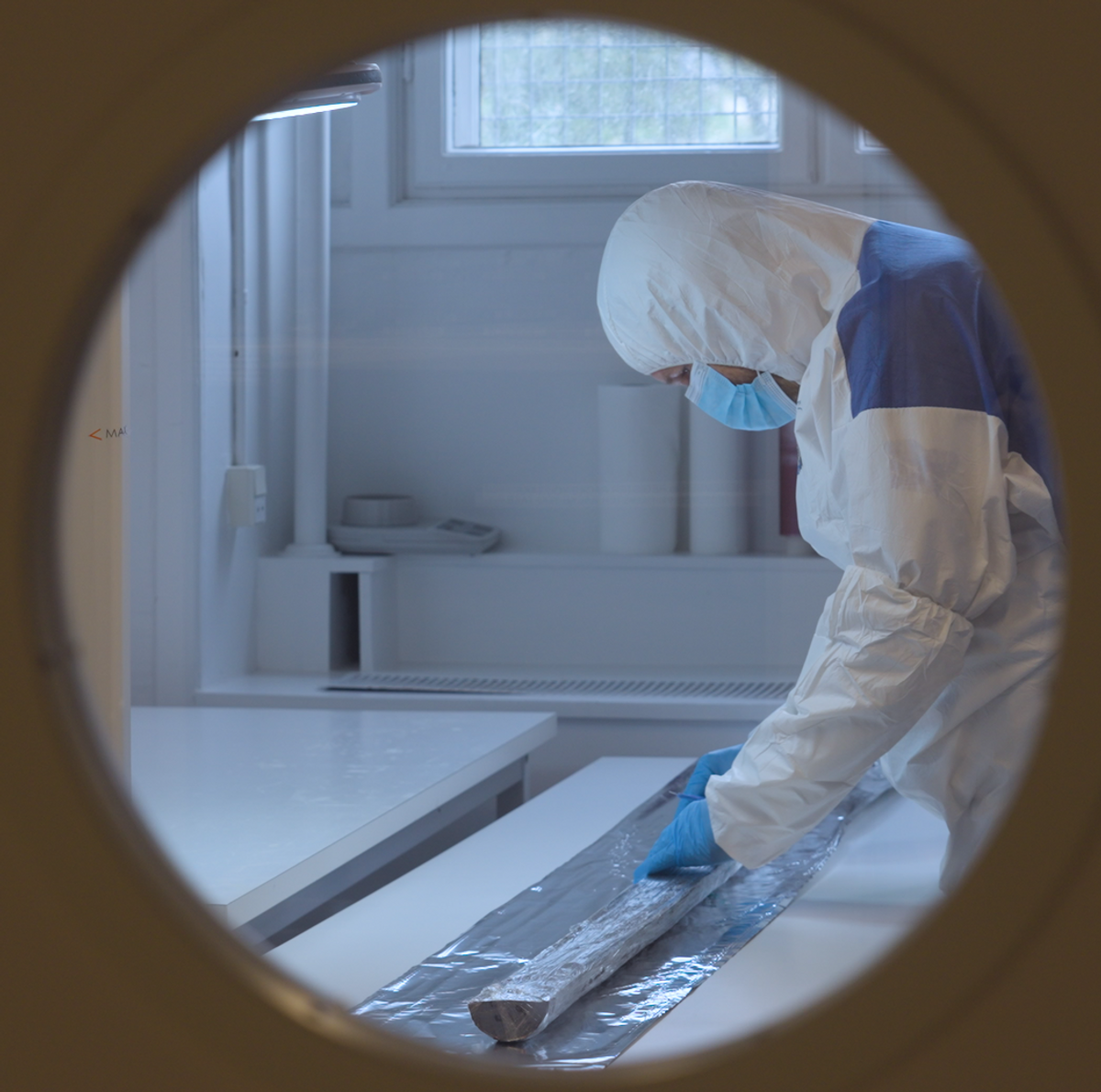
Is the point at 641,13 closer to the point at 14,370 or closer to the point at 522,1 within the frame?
the point at 522,1

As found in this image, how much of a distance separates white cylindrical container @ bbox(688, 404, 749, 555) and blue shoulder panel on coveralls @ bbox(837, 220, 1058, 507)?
108 cm

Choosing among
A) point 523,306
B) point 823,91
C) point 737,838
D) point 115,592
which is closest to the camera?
point 823,91

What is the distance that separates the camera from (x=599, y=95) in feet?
7.29

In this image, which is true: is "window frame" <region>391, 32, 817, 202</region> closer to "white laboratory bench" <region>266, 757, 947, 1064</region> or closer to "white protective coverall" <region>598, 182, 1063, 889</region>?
"white protective coverall" <region>598, 182, 1063, 889</region>

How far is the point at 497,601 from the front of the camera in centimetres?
235

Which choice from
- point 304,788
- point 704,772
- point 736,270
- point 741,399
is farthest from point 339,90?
point 704,772

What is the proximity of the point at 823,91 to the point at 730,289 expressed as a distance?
875 millimetres

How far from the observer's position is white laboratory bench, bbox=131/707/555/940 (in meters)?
1.26

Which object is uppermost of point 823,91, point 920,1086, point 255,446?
point 823,91

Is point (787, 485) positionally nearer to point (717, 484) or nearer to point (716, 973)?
point (717, 484)

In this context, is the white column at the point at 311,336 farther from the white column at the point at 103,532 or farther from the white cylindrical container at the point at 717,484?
the white column at the point at 103,532

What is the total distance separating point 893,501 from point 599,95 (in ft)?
4.73

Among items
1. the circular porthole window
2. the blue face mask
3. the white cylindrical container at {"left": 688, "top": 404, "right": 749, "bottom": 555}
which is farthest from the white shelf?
the blue face mask

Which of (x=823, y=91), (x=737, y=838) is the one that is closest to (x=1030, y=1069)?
(x=823, y=91)
